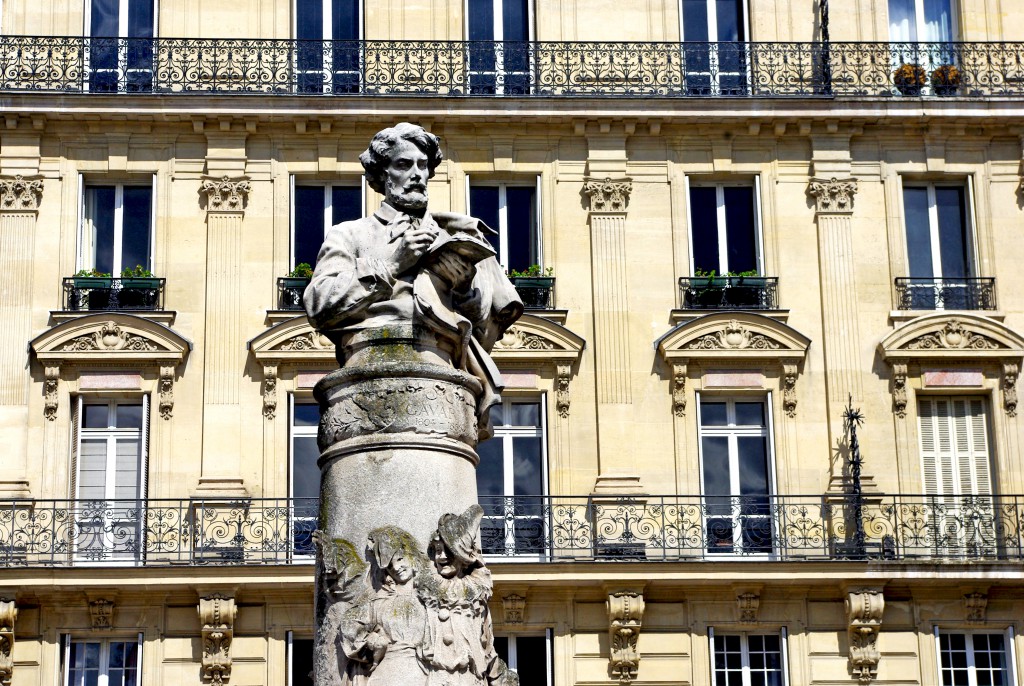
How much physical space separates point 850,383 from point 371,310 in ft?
61.7

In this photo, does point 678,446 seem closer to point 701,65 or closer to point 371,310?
point 701,65

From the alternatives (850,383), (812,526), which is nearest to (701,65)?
(850,383)

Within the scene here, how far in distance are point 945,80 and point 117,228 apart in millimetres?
11366

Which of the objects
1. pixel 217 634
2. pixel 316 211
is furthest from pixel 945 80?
pixel 217 634

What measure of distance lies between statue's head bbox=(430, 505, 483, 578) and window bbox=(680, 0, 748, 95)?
786 inches

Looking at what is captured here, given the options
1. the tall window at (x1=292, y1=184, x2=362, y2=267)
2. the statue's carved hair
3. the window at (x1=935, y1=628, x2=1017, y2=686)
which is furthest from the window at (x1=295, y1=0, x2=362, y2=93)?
the statue's carved hair

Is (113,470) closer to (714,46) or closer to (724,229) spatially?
(724,229)

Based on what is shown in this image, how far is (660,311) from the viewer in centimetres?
2641

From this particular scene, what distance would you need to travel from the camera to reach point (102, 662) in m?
24.9

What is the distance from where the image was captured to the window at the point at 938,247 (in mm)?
26703

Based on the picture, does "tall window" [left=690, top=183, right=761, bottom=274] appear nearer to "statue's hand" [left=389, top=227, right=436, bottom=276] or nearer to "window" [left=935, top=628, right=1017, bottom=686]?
"window" [left=935, top=628, right=1017, bottom=686]

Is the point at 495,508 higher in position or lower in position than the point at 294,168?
lower

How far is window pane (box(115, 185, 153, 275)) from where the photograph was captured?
86.8 feet

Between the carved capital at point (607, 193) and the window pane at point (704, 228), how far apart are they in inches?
36.8
